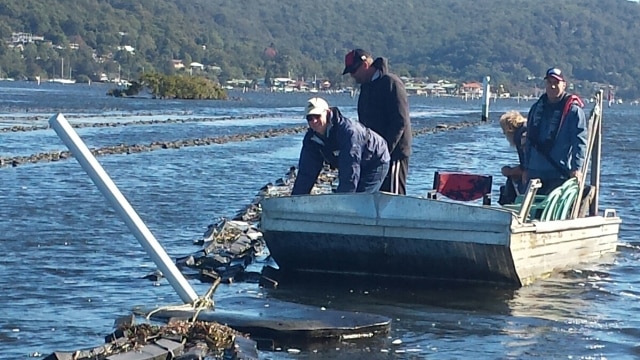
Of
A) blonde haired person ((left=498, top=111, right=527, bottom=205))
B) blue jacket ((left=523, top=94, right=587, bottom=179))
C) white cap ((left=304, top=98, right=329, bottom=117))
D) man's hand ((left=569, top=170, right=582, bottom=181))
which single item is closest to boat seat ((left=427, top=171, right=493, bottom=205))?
blonde haired person ((left=498, top=111, right=527, bottom=205))

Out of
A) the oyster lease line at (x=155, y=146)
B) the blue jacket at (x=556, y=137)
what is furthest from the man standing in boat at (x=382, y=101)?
the oyster lease line at (x=155, y=146)

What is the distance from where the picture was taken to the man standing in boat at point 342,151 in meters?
12.2

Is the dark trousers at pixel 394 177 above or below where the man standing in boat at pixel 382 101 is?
below

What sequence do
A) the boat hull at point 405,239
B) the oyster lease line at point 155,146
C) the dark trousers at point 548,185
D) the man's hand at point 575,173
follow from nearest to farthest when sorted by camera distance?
the boat hull at point 405,239, the man's hand at point 575,173, the dark trousers at point 548,185, the oyster lease line at point 155,146

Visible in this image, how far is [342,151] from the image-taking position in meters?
12.3

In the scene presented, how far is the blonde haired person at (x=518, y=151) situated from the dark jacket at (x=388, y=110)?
167 centimetres

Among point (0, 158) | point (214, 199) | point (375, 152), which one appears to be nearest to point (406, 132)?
point (375, 152)

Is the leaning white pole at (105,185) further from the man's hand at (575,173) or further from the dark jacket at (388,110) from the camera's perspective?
the man's hand at (575,173)

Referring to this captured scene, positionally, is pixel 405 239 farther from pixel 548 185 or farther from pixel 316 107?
pixel 548 185

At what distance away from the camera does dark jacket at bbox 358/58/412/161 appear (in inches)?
531

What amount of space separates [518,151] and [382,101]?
7.00 feet

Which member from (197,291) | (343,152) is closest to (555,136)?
(343,152)

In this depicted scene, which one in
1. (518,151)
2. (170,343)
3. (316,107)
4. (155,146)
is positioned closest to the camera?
(170,343)

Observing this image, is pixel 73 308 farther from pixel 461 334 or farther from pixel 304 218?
pixel 461 334
